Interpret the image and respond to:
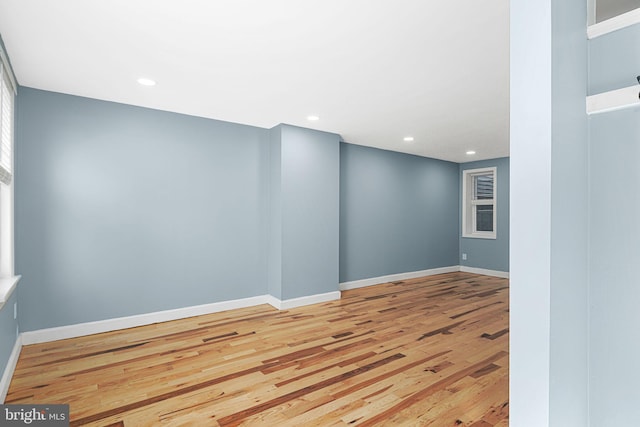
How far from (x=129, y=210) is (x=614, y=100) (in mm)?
4102

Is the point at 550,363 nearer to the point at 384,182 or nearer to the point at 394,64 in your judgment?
the point at 394,64

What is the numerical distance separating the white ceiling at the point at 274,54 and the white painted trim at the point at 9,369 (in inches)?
94.8

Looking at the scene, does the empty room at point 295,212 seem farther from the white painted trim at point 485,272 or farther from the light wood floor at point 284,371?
the white painted trim at point 485,272

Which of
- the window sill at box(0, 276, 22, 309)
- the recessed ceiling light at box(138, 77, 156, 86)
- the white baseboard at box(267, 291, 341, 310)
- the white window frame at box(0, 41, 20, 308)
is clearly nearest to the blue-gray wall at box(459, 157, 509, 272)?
the white baseboard at box(267, 291, 341, 310)

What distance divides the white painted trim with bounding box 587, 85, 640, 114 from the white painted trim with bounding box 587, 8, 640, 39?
0.25 meters

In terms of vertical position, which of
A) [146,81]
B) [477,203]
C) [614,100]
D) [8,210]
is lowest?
[8,210]

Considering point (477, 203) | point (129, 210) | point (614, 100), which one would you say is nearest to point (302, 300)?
point (129, 210)

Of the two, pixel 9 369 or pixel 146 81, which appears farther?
pixel 146 81

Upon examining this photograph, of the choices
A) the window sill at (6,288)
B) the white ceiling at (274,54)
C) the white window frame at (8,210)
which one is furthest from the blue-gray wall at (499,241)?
the white window frame at (8,210)

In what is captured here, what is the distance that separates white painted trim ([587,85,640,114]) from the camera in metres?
1.16

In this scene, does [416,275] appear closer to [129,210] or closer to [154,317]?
[154,317]

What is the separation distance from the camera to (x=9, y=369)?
8.11ft

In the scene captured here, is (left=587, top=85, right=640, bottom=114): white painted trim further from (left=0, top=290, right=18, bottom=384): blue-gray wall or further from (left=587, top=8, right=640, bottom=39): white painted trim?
(left=0, top=290, right=18, bottom=384): blue-gray wall

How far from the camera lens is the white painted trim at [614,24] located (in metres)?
1.18
